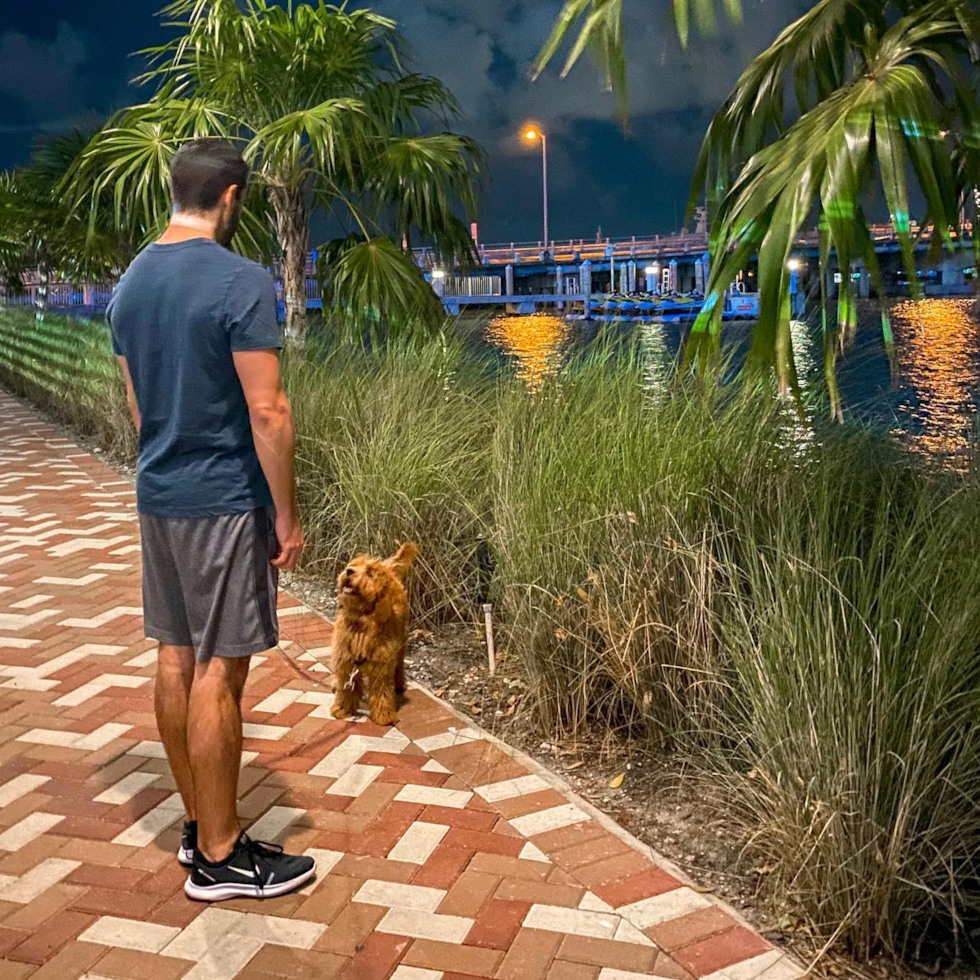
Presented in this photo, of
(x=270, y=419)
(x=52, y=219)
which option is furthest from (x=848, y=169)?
(x=52, y=219)

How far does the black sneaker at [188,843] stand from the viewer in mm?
2705

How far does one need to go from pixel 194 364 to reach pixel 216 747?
950 mm

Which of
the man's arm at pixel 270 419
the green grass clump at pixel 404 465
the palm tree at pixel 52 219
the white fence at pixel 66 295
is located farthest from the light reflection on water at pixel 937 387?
the white fence at pixel 66 295

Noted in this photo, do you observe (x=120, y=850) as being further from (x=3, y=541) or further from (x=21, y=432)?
(x=21, y=432)

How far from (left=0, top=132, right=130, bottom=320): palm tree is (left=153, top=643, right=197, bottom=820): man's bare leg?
13105mm

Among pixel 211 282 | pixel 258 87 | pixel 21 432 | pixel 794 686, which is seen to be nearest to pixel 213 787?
pixel 211 282

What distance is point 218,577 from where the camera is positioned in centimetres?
245

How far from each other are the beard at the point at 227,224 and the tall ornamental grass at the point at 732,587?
160 centimetres

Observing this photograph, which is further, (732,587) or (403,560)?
(403,560)

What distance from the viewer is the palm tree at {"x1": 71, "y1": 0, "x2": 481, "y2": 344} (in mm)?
8289

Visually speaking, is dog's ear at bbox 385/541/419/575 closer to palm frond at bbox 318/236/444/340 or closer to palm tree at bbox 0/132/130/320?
palm frond at bbox 318/236/444/340

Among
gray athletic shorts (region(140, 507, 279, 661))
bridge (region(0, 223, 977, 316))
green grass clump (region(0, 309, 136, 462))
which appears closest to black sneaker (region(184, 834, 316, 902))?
gray athletic shorts (region(140, 507, 279, 661))

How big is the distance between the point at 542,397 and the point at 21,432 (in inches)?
343

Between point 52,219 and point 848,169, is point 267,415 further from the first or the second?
point 52,219
